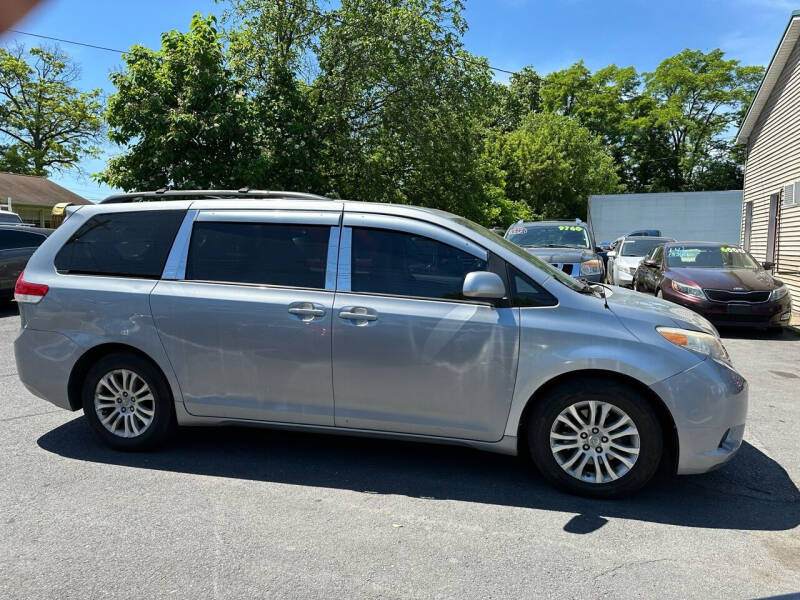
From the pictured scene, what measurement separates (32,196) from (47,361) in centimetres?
3707

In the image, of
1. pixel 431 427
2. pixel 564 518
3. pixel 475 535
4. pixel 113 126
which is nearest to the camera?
pixel 475 535

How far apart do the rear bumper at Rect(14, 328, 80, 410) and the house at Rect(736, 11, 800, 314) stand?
45.9 ft

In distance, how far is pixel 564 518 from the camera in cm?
363

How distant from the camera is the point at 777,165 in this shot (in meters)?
16.2

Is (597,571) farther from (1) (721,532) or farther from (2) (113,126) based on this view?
(2) (113,126)

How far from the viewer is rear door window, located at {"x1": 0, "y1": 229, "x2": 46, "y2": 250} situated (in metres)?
12.9

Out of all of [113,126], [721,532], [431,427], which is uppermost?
[113,126]

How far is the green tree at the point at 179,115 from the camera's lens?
16.2m

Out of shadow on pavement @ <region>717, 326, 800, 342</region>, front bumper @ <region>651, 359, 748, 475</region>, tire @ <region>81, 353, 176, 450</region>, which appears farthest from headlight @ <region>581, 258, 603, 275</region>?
tire @ <region>81, 353, 176, 450</region>

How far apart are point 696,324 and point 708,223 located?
27.5 meters

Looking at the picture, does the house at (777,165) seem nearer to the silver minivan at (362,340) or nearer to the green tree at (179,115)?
the silver minivan at (362,340)

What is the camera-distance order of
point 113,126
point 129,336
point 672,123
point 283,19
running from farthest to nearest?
point 672,123 → point 283,19 → point 113,126 → point 129,336

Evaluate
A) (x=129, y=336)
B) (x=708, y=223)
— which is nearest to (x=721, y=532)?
(x=129, y=336)

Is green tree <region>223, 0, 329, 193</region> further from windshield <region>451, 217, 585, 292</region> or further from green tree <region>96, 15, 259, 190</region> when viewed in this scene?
windshield <region>451, 217, 585, 292</region>
